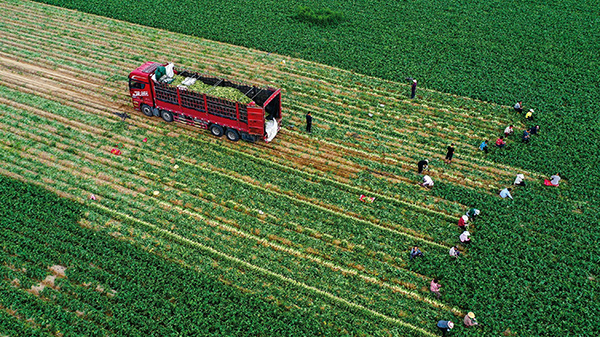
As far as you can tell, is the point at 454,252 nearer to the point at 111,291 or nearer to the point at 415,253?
the point at 415,253

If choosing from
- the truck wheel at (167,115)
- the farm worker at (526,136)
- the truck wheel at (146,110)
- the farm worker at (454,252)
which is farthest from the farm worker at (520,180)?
the truck wheel at (146,110)

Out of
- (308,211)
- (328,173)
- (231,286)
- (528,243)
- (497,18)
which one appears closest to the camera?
(231,286)

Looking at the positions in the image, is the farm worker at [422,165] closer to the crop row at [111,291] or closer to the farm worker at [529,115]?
the farm worker at [529,115]

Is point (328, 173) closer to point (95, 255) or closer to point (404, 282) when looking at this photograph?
point (404, 282)

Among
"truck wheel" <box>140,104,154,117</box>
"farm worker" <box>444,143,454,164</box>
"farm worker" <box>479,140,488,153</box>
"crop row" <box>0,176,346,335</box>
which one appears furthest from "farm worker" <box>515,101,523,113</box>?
"truck wheel" <box>140,104,154,117</box>

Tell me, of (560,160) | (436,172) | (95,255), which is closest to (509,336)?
(436,172)

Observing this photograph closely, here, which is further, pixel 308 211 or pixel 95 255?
pixel 308 211
